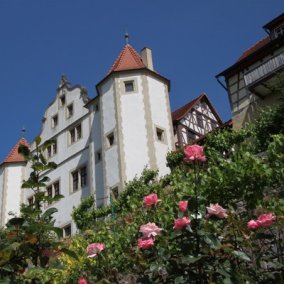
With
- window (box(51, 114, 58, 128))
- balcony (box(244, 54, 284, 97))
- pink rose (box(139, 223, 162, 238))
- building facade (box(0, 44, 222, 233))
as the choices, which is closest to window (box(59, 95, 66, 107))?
building facade (box(0, 44, 222, 233))

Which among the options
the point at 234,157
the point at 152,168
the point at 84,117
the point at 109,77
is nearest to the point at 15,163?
the point at 84,117

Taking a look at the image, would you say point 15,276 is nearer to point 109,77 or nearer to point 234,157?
point 234,157

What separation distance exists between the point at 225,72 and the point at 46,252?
22.6 m

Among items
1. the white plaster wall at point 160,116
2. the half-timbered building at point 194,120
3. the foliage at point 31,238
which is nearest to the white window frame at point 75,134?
the white plaster wall at point 160,116

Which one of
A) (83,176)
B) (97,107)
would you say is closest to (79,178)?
(83,176)

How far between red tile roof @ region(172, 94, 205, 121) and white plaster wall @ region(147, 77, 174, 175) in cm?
212

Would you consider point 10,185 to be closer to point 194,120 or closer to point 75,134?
point 75,134

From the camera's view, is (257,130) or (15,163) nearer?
(257,130)

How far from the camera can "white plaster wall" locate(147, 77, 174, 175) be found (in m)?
27.4

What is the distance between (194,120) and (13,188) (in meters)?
13.5

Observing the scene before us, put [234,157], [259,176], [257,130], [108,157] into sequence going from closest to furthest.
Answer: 1. [259,176]
2. [234,157]
3. [257,130]
4. [108,157]

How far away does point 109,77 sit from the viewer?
1182 inches

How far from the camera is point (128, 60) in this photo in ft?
103

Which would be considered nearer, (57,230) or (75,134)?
(57,230)
